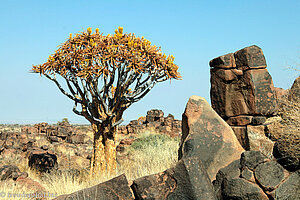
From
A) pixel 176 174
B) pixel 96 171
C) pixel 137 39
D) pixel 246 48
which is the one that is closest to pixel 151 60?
pixel 137 39

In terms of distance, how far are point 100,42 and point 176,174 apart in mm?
5421

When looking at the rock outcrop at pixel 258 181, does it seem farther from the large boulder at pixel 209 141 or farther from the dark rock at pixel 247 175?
the large boulder at pixel 209 141

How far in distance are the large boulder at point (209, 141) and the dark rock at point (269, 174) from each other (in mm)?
1231

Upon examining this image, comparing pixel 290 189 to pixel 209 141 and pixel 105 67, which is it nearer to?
pixel 209 141

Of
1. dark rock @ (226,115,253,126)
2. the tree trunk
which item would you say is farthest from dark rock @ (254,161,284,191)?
the tree trunk

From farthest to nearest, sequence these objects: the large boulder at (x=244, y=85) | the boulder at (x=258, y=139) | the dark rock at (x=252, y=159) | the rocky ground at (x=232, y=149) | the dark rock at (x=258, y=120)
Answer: the large boulder at (x=244, y=85) < the dark rock at (x=258, y=120) < the boulder at (x=258, y=139) < the dark rock at (x=252, y=159) < the rocky ground at (x=232, y=149)

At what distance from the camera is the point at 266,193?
192 inches

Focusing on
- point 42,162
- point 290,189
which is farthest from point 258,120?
point 42,162

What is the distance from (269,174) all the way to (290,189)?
36 cm

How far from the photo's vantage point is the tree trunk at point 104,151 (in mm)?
9023

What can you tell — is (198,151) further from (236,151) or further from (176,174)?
(176,174)

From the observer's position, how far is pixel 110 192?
4.71 metres

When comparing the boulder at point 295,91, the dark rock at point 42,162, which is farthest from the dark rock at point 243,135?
the dark rock at point 42,162

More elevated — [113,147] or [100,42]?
[100,42]
